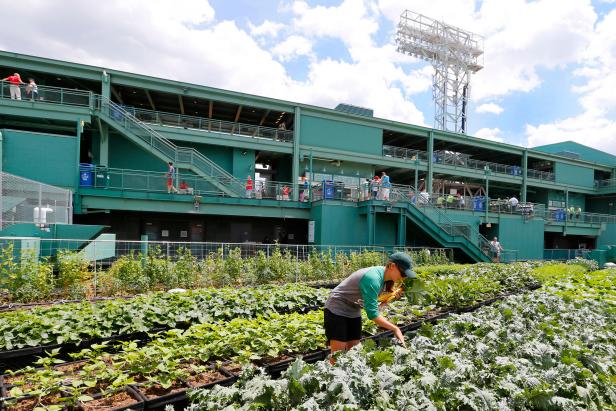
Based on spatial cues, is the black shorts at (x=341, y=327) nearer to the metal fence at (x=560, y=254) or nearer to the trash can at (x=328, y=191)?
the trash can at (x=328, y=191)

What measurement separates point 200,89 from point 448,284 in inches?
715

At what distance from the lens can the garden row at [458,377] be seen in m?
2.52

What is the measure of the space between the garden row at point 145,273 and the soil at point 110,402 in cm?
634

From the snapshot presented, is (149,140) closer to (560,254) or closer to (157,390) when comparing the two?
(157,390)

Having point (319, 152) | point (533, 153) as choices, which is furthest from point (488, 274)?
point (533, 153)

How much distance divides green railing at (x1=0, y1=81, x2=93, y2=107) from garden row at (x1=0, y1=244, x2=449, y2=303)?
36.6ft

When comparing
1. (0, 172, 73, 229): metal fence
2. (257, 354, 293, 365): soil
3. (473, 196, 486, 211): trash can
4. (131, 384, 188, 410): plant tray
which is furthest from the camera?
(473, 196, 486, 211): trash can

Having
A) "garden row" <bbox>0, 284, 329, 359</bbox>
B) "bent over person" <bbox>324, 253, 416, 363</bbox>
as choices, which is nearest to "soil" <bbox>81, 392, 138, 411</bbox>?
"garden row" <bbox>0, 284, 329, 359</bbox>

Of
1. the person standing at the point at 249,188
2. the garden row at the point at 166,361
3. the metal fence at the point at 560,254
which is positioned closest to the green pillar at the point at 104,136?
Result: the person standing at the point at 249,188

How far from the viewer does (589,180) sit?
3881 centimetres

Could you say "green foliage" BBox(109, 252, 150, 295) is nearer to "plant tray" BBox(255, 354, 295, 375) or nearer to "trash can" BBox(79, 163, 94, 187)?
"plant tray" BBox(255, 354, 295, 375)

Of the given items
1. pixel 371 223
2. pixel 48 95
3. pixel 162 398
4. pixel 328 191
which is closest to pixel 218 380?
pixel 162 398

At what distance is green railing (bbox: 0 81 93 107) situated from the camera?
1694cm

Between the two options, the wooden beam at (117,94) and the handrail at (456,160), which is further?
the handrail at (456,160)
